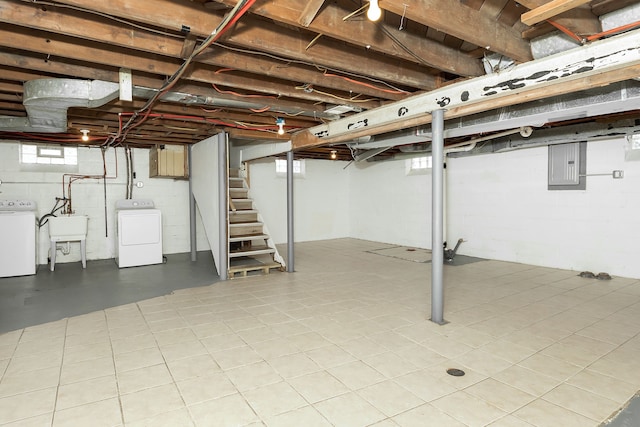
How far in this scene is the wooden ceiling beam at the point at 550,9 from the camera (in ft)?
5.41

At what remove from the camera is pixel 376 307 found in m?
3.70

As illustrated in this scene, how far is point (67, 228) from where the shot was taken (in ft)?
18.5

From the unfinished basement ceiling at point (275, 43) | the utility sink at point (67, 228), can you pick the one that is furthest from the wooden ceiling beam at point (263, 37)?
the utility sink at point (67, 228)

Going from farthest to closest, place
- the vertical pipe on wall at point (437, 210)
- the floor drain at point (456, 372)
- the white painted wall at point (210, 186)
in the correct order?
the white painted wall at point (210, 186), the vertical pipe on wall at point (437, 210), the floor drain at point (456, 372)

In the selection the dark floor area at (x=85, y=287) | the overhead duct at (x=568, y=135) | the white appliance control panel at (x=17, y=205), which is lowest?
the dark floor area at (x=85, y=287)

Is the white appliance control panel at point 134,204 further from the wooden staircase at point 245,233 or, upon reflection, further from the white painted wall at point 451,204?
the wooden staircase at point 245,233

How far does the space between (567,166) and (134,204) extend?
7207 millimetres

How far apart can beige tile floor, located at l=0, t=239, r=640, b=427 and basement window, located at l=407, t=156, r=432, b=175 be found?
12.9 ft

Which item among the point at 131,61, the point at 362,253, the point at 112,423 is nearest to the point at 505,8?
the point at 131,61

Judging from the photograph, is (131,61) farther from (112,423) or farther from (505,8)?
(505,8)

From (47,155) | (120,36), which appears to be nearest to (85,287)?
(47,155)

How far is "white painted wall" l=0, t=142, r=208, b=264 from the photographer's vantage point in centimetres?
580

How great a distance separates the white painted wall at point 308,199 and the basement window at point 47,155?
3.34 m

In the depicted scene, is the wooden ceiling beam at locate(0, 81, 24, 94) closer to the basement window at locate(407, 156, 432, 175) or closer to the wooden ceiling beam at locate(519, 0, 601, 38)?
the wooden ceiling beam at locate(519, 0, 601, 38)
